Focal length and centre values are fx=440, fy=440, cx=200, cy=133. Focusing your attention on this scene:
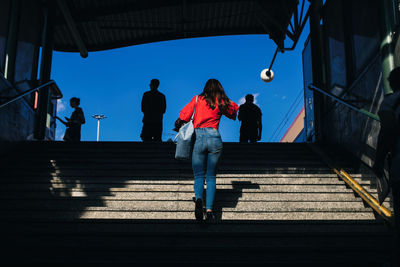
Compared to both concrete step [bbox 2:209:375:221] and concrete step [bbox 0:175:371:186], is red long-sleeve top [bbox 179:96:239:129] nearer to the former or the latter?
concrete step [bbox 2:209:375:221]

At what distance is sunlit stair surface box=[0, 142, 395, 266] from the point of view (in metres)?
3.55

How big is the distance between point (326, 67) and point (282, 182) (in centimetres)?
448

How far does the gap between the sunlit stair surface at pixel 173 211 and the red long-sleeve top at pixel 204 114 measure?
36.3 inches

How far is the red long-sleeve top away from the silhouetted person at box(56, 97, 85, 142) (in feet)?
19.4

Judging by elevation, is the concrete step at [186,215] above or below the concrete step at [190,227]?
above

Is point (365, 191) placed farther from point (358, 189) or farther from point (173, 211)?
point (173, 211)

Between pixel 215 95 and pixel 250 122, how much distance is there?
203 inches

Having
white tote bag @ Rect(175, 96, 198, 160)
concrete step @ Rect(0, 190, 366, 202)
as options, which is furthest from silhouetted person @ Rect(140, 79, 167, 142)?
white tote bag @ Rect(175, 96, 198, 160)

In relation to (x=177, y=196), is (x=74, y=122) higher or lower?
higher

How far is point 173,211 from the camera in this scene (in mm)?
4652

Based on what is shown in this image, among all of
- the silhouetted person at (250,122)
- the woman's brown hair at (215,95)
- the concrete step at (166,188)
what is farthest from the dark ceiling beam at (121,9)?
the woman's brown hair at (215,95)

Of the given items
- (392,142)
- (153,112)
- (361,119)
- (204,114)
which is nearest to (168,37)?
(153,112)

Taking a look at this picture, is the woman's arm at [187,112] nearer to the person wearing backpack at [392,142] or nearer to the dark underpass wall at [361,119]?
the person wearing backpack at [392,142]

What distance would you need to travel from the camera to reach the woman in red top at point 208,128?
14.9ft
